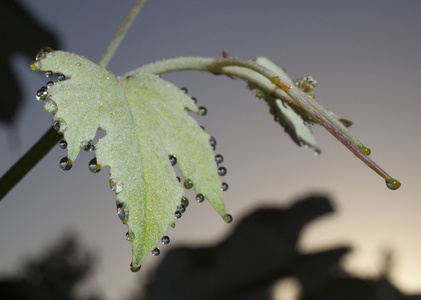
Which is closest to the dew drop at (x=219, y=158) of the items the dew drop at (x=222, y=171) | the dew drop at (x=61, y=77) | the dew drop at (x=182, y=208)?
the dew drop at (x=222, y=171)

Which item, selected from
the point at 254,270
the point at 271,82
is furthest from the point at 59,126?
the point at 254,270

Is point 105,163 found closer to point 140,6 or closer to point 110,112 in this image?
point 110,112

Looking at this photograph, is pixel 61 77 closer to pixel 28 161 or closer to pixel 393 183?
pixel 28 161

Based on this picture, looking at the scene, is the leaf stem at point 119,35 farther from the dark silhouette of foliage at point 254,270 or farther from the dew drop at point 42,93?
the dark silhouette of foliage at point 254,270

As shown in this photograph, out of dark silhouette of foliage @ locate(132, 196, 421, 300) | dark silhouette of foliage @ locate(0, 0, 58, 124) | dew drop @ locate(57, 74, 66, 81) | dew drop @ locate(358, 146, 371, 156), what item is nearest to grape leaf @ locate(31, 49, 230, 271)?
dew drop @ locate(57, 74, 66, 81)

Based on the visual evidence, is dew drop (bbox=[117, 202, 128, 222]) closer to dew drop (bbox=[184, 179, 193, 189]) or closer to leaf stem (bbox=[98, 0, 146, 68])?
dew drop (bbox=[184, 179, 193, 189])

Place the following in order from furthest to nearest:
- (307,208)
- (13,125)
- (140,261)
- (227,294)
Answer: (307,208) → (227,294) → (13,125) → (140,261)

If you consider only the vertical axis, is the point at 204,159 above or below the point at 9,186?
above

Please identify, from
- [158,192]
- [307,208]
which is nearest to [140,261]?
[158,192]
